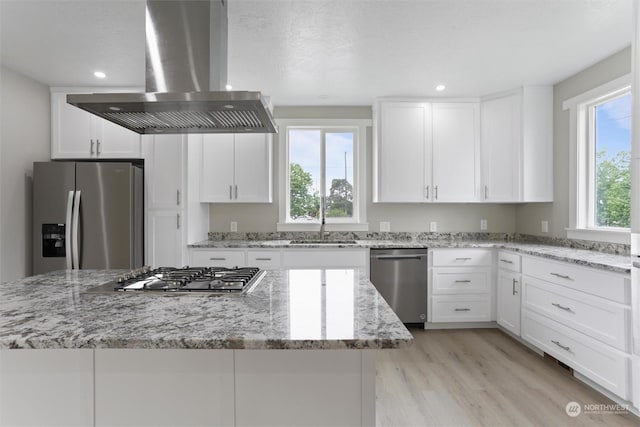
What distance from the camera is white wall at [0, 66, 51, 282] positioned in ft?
9.87

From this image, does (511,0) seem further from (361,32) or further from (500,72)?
(500,72)

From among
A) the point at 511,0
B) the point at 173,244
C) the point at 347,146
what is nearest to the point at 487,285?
the point at 347,146

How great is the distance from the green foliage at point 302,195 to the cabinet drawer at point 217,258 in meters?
0.95

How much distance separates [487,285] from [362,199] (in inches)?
64.1

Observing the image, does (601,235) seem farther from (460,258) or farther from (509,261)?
(460,258)

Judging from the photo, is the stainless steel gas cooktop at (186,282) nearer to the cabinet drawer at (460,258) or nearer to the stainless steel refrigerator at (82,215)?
the stainless steel refrigerator at (82,215)

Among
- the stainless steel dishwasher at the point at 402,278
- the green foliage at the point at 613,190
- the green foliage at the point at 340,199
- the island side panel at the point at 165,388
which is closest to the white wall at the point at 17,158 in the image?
the island side panel at the point at 165,388

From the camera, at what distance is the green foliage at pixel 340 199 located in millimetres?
4273

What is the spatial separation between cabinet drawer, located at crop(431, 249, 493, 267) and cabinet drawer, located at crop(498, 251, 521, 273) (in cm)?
11

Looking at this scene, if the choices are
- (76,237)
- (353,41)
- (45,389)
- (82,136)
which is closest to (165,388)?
(45,389)

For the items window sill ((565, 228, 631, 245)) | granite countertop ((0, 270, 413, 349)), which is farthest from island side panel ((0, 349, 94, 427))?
window sill ((565, 228, 631, 245))

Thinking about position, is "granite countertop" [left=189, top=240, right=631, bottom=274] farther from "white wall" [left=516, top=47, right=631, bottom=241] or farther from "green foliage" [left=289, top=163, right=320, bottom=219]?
"green foliage" [left=289, top=163, right=320, bottom=219]

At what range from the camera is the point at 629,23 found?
2322 millimetres

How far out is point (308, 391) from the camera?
1132mm
